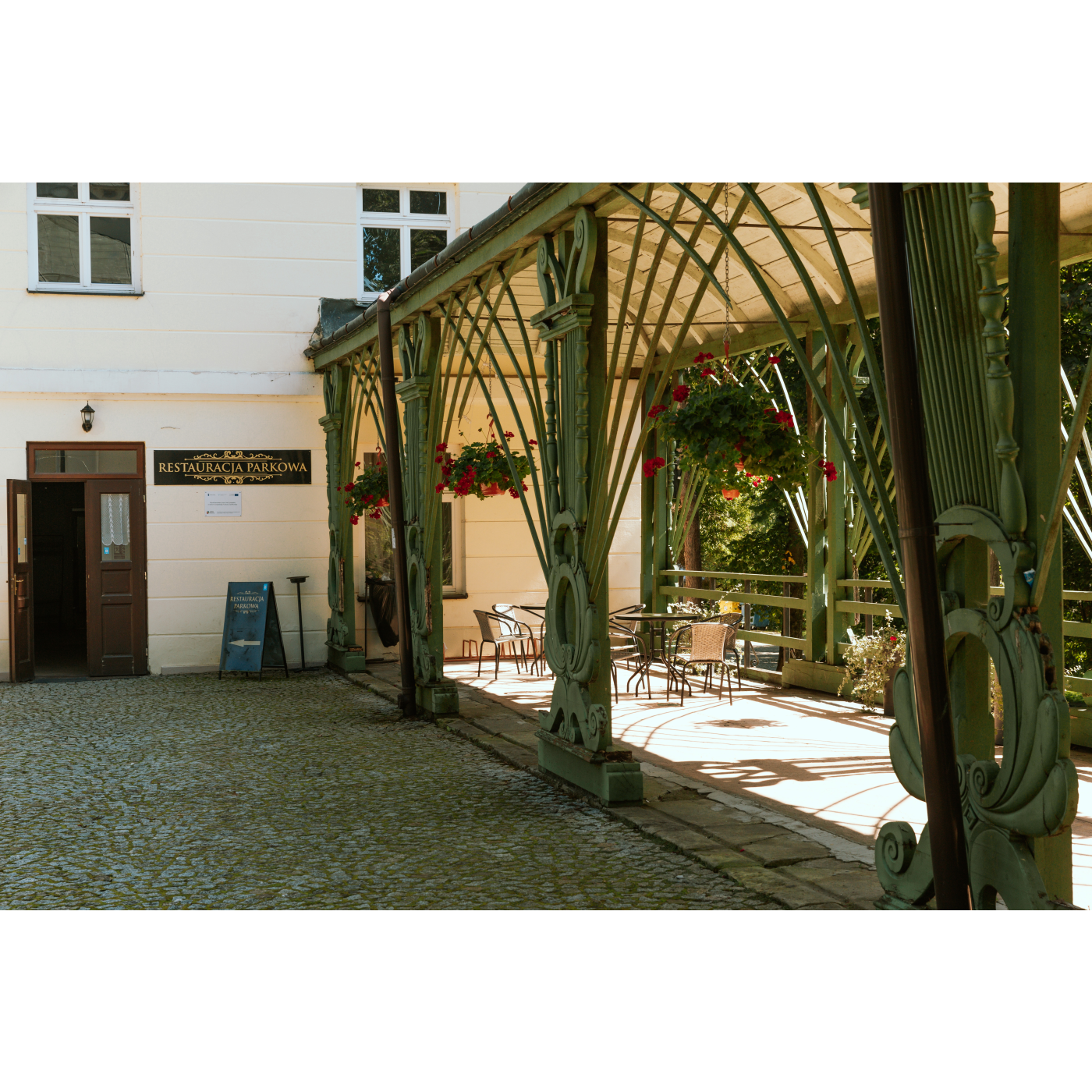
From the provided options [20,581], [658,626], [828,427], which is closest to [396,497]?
[828,427]

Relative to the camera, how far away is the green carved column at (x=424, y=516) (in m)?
8.45

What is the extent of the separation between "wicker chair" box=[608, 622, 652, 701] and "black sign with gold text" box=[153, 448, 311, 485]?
3700 mm

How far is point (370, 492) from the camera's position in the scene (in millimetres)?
10547

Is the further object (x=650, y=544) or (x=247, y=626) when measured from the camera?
(x=650, y=544)

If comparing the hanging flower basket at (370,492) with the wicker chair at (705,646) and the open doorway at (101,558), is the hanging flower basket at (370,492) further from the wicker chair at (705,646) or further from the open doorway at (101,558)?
the wicker chair at (705,646)

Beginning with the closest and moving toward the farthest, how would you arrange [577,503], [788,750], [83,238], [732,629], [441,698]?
[577,503] < [788,750] < [441,698] < [732,629] < [83,238]

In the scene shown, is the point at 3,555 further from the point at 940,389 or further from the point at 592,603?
the point at 940,389

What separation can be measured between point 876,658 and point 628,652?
3.67 metres

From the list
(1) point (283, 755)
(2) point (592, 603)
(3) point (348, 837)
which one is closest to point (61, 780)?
(1) point (283, 755)

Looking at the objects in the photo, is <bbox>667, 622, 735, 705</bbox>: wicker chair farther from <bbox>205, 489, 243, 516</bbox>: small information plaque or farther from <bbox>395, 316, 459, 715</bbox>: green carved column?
<bbox>205, 489, 243, 516</bbox>: small information plaque

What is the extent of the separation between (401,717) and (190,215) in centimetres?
622

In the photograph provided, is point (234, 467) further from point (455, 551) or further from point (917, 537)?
point (917, 537)

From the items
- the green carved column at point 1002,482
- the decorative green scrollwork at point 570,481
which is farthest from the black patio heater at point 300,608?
the green carved column at point 1002,482

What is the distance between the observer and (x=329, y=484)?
12.1m
